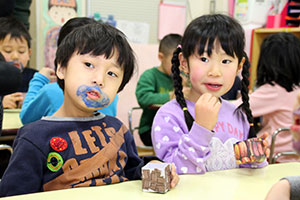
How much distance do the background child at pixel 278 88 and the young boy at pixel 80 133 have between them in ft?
4.40

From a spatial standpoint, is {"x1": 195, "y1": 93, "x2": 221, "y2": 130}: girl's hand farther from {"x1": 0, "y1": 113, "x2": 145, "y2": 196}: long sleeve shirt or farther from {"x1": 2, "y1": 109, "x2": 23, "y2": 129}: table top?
{"x1": 2, "y1": 109, "x2": 23, "y2": 129}: table top

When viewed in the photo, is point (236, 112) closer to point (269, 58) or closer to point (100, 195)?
point (100, 195)

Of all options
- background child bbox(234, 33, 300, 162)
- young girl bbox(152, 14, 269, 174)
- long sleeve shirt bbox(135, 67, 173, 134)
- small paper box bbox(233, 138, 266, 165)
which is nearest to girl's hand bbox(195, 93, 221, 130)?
young girl bbox(152, 14, 269, 174)

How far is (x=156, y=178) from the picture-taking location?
32.4 inches

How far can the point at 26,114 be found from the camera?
5.23ft

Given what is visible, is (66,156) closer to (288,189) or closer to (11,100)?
(288,189)

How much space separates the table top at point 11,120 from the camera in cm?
171

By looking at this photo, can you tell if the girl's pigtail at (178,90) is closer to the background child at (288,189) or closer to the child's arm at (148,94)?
the background child at (288,189)

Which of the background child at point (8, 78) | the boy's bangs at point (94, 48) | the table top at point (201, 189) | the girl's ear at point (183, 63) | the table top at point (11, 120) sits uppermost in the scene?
the boy's bangs at point (94, 48)

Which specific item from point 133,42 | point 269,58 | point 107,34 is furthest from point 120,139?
point 133,42

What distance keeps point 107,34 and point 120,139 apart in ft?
1.06

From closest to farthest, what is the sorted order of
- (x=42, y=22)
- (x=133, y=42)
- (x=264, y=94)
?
(x=264, y=94) → (x=42, y=22) → (x=133, y=42)

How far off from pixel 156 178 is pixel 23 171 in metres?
0.34

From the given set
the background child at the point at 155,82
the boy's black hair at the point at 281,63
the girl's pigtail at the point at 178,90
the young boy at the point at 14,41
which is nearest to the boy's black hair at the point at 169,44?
the background child at the point at 155,82
